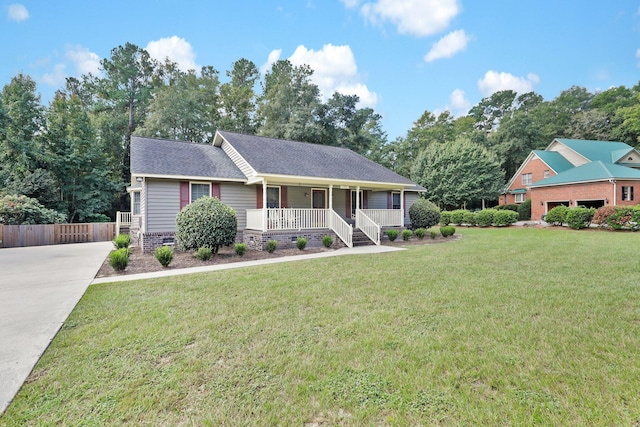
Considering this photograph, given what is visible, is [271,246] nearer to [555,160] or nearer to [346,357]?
[346,357]

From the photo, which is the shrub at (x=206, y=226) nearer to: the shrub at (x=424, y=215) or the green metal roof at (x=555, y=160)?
the shrub at (x=424, y=215)

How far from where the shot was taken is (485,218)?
70.7ft

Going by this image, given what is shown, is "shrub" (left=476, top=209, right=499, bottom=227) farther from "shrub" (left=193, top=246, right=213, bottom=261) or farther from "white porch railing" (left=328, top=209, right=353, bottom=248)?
"shrub" (left=193, top=246, right=213, bottom=261)

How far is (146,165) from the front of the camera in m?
11.0

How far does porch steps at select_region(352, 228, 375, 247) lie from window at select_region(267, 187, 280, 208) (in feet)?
12.5

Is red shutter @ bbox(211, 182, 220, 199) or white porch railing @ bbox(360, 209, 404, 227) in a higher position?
red shutter @ bbox(211, 182, 220, 199)

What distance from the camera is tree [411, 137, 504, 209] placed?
27.0m

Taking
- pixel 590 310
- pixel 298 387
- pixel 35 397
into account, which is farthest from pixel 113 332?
pixel 590 310

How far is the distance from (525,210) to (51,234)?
3743 centimetres

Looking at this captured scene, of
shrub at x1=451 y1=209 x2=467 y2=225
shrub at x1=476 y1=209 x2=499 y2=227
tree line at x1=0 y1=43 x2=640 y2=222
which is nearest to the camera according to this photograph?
tree line at x1=0 y1=43 x2=640 y2=222

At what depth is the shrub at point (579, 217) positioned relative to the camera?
54.5 ft

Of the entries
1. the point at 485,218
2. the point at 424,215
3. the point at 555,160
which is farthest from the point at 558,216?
the point at 555,160

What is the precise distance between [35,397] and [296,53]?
29225 millimetres

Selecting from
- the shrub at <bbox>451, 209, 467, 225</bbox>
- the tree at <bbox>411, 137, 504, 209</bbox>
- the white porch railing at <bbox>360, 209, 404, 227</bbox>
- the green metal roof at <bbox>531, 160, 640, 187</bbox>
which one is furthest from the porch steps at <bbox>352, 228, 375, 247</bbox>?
the green metal roof at <bbox>531, 160, 640, 187</bbox>
